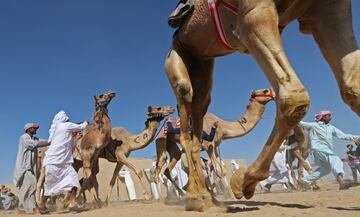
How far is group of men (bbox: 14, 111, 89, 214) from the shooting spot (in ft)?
29.8

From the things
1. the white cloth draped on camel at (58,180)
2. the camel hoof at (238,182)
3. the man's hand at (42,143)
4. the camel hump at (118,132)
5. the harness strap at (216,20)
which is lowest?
the camel hoof at (238,182)

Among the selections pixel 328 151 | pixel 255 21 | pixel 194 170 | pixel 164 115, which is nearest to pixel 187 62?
pixel 194 170

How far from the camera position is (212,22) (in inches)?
157

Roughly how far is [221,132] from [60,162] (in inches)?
231

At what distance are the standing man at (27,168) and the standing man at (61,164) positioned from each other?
814 mm

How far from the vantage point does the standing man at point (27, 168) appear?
9.62 m

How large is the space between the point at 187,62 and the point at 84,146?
25.1ft

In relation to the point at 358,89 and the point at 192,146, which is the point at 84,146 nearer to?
the point at 192,146

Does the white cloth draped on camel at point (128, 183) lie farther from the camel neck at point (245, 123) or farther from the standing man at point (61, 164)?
the standing man at point (61, 164)

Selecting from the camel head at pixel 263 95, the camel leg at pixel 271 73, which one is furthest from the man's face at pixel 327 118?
the camel leg at pixel 271 73

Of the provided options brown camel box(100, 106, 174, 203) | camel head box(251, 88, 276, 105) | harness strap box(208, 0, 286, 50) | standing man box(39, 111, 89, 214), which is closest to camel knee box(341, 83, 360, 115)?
harness strap box(208, 0, 286, 50)

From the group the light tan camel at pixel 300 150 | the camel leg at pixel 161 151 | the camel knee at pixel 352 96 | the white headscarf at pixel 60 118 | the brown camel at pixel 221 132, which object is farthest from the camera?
the light tan camel at pixel 300 150

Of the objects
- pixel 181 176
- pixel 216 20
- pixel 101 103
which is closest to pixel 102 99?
pixel 101 103

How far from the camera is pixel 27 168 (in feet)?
32.4
